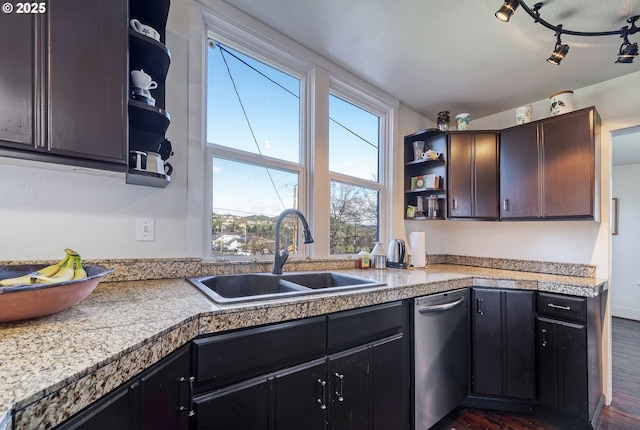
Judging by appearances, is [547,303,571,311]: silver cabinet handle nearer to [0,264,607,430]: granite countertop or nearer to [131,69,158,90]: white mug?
[0,264,607,430]: granite countertop

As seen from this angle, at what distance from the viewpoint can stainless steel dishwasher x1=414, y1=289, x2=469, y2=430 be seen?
1.69 metres

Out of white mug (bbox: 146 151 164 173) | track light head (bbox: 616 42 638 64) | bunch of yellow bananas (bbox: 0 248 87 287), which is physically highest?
track light head (bbox: 616 42 638 64)

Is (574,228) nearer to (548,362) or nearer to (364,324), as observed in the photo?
(548,362)

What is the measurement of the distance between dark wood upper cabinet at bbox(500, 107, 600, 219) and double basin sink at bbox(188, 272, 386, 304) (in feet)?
5.24

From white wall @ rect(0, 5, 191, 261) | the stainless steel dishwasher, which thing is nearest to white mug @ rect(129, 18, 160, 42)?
white wall @ rect(0, 5, 191, 261)

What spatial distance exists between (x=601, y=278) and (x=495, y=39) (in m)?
1.90

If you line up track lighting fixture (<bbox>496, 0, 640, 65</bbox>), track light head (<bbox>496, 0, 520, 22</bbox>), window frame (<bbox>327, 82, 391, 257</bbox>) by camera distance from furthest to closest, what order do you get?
window frame (<bbox>327, 82, 391, 257</bbox>) → track lighting fixture (<bbox>496, 0, 640, 65</bbox>) → track light head (<bbox>496, 0, 520, 22</bbox>)

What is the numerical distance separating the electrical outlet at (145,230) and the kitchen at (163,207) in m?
0.03

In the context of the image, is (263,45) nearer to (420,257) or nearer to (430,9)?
(430,9)

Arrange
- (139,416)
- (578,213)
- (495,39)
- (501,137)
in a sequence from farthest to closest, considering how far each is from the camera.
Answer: (501,137)
(578,213)
(495,39)
(139,416)

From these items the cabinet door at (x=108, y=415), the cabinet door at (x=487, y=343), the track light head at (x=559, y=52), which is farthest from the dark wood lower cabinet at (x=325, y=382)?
the track light head at (x=559, y=52)

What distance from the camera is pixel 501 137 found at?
2.52m

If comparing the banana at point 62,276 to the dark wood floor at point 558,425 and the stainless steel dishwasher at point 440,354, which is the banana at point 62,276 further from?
the dark wood floor at point 558,425

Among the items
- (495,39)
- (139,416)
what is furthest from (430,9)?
(139,416)
